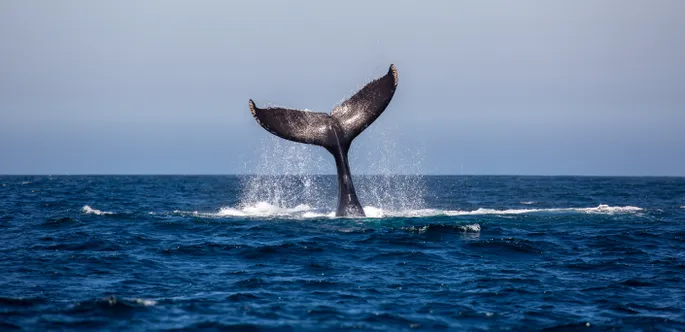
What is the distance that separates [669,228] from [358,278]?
34.4 ft

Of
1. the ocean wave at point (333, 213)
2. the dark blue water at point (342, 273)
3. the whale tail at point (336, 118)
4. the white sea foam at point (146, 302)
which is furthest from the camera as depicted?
the ocean wave at point (333, 213)

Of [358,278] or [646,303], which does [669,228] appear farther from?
[358,278]

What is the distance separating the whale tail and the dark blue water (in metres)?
1.96

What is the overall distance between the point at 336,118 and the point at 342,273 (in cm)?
609

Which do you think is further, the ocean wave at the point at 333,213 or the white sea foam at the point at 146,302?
the ocean wave at the point at 333,213

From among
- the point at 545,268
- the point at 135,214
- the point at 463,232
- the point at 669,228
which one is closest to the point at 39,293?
the point at 545,268

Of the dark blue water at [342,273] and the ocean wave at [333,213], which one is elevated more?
the ocean wave at [333,213]

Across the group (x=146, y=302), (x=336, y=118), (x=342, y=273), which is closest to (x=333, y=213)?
(x=336, y=118)

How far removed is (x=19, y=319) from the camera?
9133 millimetres

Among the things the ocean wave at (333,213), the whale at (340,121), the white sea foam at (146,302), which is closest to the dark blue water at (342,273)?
the white sea foam at (146,302)

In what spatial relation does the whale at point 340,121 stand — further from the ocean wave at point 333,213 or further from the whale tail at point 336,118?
the ocean wave at point 333,213

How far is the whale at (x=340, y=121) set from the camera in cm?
1688

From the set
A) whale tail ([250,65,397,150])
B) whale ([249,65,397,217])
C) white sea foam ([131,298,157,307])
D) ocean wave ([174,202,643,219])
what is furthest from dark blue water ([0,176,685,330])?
whale tail ([250,65,397,150])

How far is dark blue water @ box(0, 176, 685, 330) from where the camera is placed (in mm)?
9500
